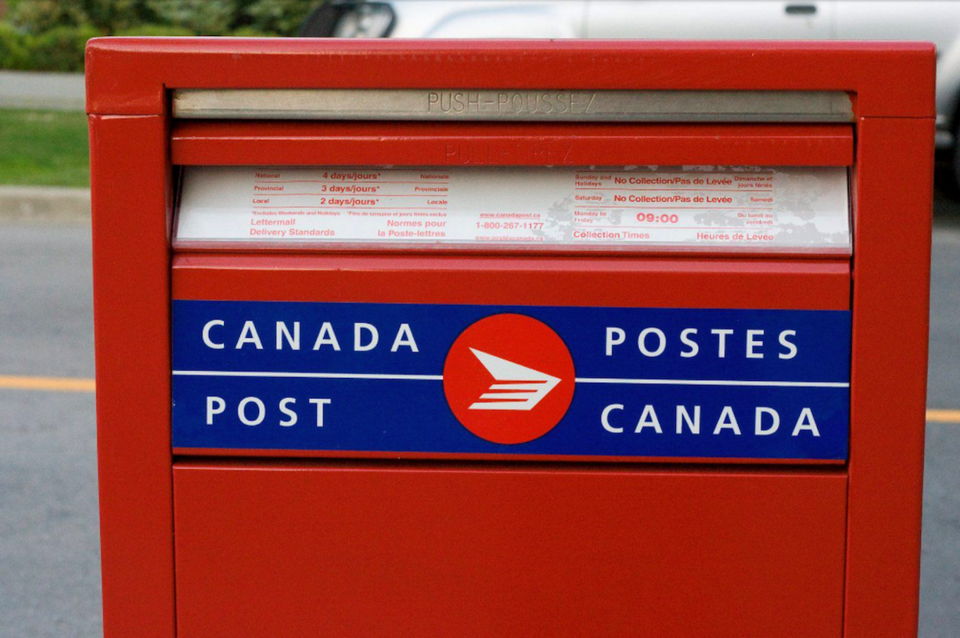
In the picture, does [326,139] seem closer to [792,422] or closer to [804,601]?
[792,422]

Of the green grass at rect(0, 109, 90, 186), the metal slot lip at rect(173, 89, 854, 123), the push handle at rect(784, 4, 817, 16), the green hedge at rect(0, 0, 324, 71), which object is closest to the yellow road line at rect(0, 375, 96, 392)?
the metal slot lip at rect(173, 89, 854, 123)

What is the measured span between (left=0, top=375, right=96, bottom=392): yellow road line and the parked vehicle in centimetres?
361

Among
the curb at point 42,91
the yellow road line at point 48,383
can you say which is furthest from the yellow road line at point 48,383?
the curb at point 42,91

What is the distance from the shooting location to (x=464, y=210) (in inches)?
67.6

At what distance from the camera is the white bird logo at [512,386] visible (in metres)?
1.73

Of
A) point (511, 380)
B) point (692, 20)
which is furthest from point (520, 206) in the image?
point (692, 20)

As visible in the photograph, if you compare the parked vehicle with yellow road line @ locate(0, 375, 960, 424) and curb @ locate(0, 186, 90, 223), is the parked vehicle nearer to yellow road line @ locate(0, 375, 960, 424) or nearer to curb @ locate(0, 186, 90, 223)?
curb @ locate(0, 186, 90, 223)

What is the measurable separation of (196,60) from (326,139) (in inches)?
7.7

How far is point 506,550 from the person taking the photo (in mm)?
1771

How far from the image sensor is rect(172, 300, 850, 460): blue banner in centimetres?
172

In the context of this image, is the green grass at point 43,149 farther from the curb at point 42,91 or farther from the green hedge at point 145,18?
the green hedge at point 145,18

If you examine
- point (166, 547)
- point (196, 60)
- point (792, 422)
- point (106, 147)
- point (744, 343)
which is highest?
point (196, 60)

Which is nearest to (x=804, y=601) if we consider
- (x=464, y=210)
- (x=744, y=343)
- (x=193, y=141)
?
(x=744, y=343)

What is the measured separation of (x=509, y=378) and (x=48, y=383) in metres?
3.95
